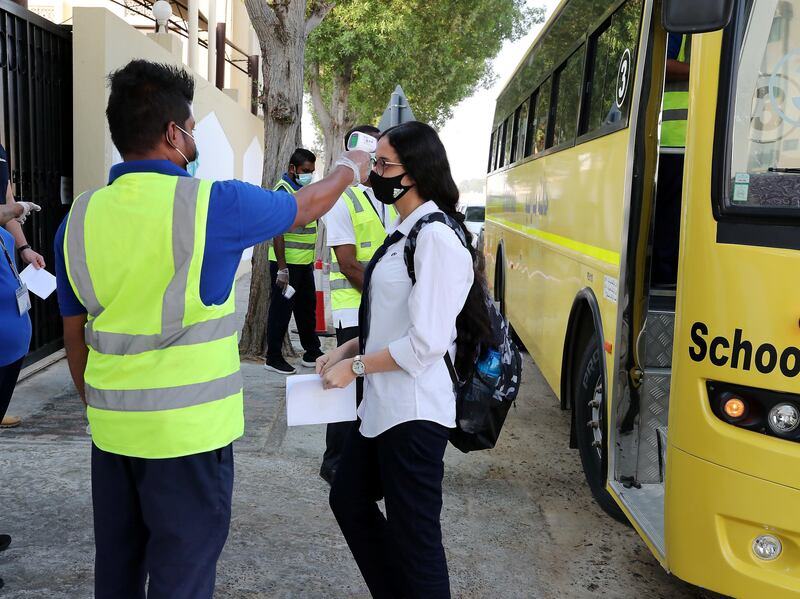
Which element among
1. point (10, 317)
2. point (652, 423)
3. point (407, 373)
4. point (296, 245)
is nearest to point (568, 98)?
point (652, 423)

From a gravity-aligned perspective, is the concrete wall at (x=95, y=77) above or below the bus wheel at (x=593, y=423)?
above

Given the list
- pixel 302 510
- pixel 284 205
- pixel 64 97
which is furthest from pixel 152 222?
pixel 64 97

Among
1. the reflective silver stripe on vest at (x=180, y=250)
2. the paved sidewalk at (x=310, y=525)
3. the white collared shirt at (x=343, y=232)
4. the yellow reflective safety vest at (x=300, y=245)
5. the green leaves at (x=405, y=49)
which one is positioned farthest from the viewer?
the green leaves at (x=405, y=49)

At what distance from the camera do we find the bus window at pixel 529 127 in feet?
25.6

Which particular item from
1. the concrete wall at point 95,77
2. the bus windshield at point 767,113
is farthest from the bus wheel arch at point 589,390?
the concrete wall at point 95,77

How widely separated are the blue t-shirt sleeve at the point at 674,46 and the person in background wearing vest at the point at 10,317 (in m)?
3.10

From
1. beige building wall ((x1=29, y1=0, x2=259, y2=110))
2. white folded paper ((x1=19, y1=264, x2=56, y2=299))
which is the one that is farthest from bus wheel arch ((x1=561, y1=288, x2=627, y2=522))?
beige building wall ((x1=29, y1=0, x2=259, y2=110))

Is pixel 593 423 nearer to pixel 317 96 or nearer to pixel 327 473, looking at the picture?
pixel 327 473

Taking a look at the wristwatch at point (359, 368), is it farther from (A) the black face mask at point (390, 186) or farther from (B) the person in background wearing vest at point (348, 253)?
(B) the person in background wearing vest at point (348, 253)

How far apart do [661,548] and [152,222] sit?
223 centimetres

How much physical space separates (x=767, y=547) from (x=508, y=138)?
785 cm

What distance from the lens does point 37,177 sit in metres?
7.06

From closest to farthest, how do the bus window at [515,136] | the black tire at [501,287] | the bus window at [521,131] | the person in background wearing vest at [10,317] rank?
the person in background wearing vest at [10,317] < the bus window at [521,131] < the bus window at [515,136] < the black tire at [501,287]

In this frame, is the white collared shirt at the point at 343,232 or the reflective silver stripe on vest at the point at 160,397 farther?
the white collared shirt at the point at 343,232
